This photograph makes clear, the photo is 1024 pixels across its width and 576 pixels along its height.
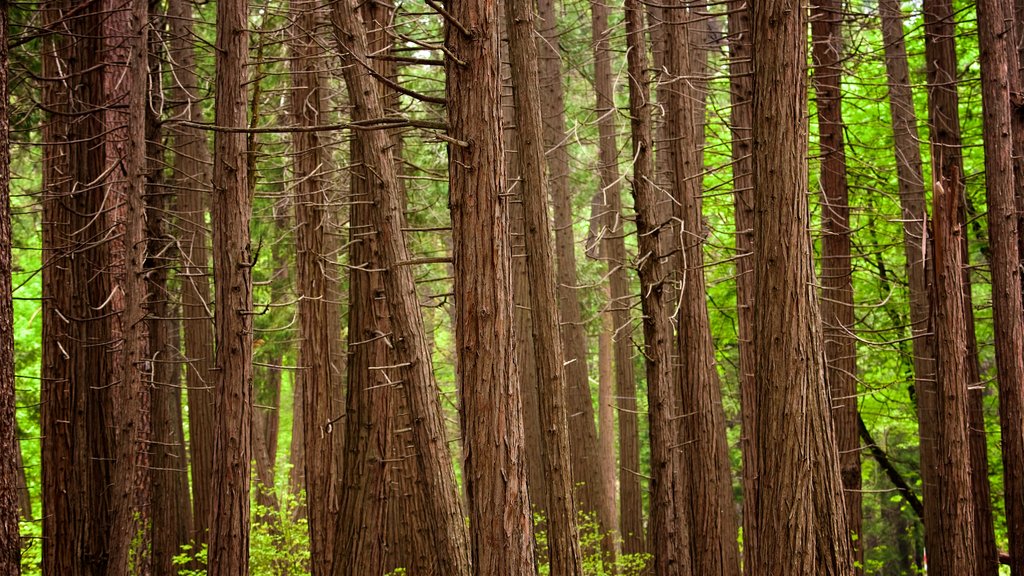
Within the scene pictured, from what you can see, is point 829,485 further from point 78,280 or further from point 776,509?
point 78,280

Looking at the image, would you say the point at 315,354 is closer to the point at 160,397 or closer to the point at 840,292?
the point at 160,397

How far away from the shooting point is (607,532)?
15.8 metres

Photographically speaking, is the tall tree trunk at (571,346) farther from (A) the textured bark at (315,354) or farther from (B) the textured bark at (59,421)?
(B) the textured bark at (59,421)

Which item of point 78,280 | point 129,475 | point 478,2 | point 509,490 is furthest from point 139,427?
point 478,2

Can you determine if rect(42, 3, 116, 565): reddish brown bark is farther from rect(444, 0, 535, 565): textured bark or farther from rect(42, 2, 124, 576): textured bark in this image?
rect(444, 0, 535, 565): textured bark

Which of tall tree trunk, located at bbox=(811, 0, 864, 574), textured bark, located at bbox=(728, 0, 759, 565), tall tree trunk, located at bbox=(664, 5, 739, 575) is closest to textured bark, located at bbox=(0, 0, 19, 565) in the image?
tall tree trunk, located at bbox=(664, 5, 739, 575)

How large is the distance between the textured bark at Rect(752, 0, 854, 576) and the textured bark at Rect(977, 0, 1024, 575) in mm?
4748

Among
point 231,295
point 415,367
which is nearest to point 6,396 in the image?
point 231,295

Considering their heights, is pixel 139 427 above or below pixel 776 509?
above

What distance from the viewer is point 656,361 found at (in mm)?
9117

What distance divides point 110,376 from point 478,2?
745cm

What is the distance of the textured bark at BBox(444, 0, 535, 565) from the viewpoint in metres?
5.73

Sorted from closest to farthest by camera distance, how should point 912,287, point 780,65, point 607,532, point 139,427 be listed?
1. point 780,65
2. point 139,427
3. point 912,287
4. point 607,532

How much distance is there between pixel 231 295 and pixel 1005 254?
348 inches
